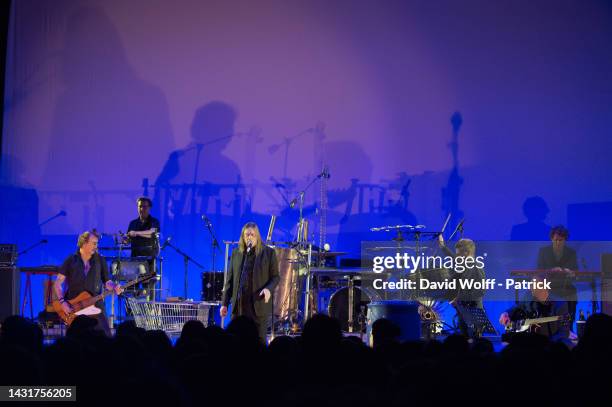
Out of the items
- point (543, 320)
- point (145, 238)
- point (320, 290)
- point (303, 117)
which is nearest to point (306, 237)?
point (320, 290)

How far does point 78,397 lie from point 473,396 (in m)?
1.45

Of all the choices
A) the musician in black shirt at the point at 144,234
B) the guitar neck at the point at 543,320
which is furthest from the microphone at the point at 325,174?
the guitar neck at the point at 543,320

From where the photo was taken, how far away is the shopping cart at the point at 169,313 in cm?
1067

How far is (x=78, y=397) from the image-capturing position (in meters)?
2.94

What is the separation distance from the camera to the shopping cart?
35.0 feet

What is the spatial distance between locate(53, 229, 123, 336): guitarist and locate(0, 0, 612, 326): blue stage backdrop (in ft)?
15.7

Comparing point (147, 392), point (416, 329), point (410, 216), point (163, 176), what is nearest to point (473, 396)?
point (147, 392)

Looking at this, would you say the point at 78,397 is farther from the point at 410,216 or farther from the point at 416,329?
the point at 410,216

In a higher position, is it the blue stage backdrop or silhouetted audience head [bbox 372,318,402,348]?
the blue stage backdrop

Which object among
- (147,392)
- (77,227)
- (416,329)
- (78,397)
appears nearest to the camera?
(147,392)

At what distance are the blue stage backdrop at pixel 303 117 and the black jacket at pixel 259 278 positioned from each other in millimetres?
5168

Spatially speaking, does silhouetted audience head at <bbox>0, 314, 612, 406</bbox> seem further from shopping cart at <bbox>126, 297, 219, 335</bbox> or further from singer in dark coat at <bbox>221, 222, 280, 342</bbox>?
shopping cart at <bbox>126, 297, 219, 335</bbox>

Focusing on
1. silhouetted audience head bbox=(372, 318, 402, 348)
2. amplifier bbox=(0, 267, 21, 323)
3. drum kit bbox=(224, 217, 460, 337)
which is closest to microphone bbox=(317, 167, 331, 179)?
drum kit bbox=(224, 217, 460, 337)

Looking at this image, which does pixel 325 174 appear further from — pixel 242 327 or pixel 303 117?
pixel 242 327
